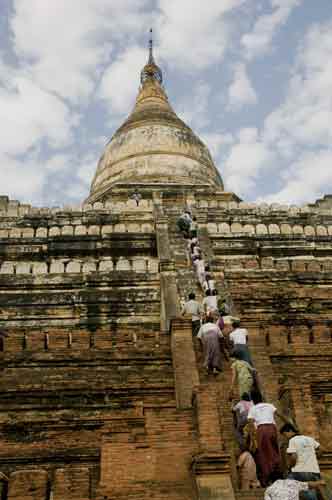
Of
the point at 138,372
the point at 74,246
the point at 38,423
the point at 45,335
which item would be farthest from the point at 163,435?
the point at 74,246

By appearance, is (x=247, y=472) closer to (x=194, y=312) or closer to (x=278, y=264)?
(x=194, y=312)

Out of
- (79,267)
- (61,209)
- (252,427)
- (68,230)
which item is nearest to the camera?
(252,427)

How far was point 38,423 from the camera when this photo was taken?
A: 7848 mm

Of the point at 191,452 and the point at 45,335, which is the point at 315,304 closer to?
the point at 45,335

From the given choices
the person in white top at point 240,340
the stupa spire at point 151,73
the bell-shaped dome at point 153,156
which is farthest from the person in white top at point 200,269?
the stupa spire at point 151,73

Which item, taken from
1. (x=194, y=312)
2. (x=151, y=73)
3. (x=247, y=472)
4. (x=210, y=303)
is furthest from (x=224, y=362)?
(x=151, y=73)

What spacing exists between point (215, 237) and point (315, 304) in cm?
462

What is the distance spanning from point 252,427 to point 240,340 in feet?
6.89

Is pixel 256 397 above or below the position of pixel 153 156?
below

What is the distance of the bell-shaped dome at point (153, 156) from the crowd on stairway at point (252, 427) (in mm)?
15542

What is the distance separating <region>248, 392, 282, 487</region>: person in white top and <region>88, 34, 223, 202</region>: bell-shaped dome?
18.3 metres

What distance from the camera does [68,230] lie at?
17047 millimetres

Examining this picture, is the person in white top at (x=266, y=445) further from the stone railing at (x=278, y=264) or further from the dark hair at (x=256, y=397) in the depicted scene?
the stone railing at (x=278, y=264)

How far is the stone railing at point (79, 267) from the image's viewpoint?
14400mm
